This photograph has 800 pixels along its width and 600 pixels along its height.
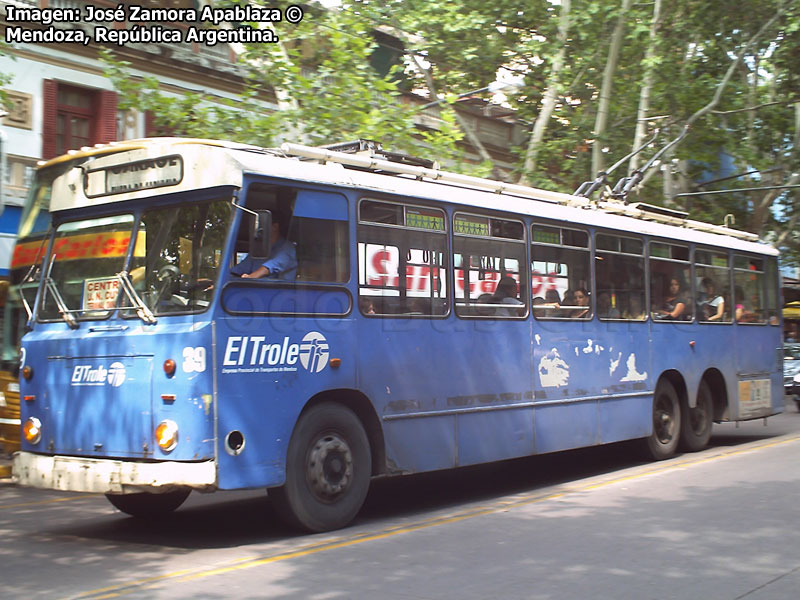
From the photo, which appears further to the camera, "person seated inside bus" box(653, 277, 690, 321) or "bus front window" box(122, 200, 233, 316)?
"person seated inside bus" box(653, 277, 690, 321)

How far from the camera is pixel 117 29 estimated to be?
20375 millimetres

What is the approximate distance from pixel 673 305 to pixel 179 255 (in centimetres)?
783

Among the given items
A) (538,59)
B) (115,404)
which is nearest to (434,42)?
(538,59)

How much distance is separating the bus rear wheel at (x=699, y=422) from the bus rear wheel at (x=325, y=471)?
22.1 ft

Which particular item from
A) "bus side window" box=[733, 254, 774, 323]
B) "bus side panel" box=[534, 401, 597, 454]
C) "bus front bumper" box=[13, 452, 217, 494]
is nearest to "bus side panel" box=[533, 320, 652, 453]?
"bus side panel" box=[534, 401, 597, 454]

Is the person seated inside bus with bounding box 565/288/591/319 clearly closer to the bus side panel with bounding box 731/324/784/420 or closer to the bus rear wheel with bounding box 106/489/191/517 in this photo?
→ the bus side panel with bounding box 731/324/784/420

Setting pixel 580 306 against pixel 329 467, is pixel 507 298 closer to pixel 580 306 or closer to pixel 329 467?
pixel 580 306

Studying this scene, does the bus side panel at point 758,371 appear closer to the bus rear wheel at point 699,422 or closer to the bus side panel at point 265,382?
the bus rear wheel at point 699,422

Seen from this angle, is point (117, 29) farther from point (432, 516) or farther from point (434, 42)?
point (432, 516)

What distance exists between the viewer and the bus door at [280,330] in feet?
24.7

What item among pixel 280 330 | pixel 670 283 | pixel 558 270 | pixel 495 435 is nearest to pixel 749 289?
pixel 670 283

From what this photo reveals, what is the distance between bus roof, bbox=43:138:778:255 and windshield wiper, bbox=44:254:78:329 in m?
0.61

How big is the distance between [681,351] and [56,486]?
8.62 metres

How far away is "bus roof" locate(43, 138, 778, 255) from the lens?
7754 mm
